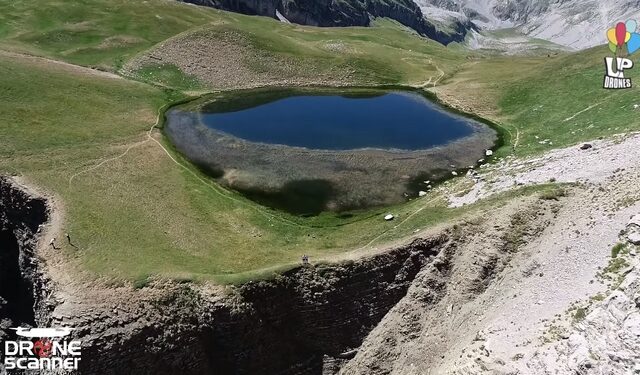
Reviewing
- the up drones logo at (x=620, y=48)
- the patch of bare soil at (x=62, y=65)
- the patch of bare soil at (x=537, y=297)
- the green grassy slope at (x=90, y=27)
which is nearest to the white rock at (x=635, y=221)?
the patch of bare soil at (x=537, y=297)

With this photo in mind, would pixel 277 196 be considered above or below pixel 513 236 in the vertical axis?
below

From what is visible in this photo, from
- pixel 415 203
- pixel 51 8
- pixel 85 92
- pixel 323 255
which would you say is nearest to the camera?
pixel 323 255

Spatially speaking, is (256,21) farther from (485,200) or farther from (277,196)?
(485,200)

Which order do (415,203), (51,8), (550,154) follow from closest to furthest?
(415,203), (550,154), (51,8)

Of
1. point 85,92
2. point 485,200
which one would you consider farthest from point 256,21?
point 485,200

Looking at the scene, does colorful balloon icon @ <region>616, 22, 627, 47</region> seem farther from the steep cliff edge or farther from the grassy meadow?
the steep cliff edge

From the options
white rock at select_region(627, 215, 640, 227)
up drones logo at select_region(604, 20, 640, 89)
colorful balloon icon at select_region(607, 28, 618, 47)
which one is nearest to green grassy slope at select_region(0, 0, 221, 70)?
colorful balloon icon at select_region(607, 28, 618, 47)

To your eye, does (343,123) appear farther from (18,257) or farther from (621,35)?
(621,35)
